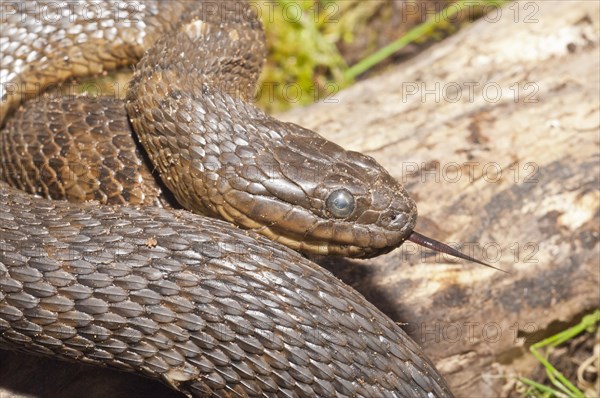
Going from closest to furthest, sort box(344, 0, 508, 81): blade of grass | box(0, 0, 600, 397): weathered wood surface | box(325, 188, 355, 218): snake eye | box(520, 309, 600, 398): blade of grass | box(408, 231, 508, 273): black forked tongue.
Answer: box(325, 188, 355, 218): snake eye < box(408, 231, 508, 273): black forked tongue < box(0, 0, 600, 397): weathered wood surface < box(520, 309, 600, 398): blade of grass < box(344, 0, 508, 81): blade of grass

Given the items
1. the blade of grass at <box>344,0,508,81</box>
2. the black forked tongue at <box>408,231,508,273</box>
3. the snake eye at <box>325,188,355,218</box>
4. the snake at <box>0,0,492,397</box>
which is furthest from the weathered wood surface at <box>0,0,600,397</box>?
the blade of grass at <box>344,0,508,81</box>

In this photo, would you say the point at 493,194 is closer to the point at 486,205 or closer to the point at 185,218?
the point at 486,205

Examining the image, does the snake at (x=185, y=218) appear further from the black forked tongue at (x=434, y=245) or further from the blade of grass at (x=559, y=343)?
the blade of grass at (x=559, y=343)

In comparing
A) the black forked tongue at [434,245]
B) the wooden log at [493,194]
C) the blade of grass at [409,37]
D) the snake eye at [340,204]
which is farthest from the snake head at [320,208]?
the blade of grass at [409,37]

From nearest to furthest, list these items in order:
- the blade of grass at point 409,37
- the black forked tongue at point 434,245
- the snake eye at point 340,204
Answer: the snake eye at point 340,204 < the black forked tongue at point 434,245 < the blade of grass at point 409,37

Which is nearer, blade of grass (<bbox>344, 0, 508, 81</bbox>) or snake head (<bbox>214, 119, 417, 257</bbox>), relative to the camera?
snake head (<bbox>214, 119, 417, 257</bbox>)

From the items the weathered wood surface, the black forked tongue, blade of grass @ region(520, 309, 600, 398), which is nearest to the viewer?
the black forked tongue

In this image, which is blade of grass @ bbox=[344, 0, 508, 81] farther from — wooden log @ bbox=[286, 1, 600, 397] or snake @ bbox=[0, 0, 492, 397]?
snake @ bbox=[0, 0, 492, 397]

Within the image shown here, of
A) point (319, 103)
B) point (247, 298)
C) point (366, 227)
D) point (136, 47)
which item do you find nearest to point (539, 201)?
point (366, 227)
